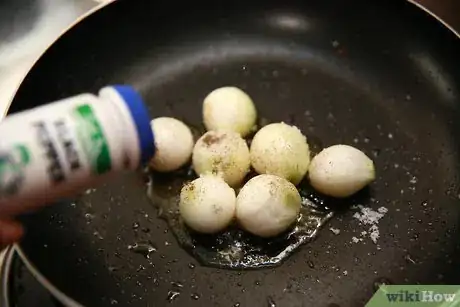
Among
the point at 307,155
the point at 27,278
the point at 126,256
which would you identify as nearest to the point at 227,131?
the point at 307,155

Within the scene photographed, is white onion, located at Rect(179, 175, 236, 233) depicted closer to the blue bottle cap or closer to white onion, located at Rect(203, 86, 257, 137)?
white onion, located at Rect(203, 86, 257, 137)

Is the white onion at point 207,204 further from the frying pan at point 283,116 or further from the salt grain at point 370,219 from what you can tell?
the salt grain at point 370,219

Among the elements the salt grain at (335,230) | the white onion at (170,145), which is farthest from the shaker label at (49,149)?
the salt grain at (335,230)

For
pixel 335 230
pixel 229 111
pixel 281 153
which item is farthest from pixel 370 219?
pixel 229 111

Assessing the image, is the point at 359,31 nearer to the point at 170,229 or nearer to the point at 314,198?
the point at 314,198

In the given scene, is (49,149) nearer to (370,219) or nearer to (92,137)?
(92,137)

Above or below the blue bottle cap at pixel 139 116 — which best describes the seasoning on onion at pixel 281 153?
below

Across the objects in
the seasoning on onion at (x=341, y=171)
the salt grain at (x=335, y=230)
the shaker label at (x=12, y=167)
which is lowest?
the salt grain at (x=335, y=230)
